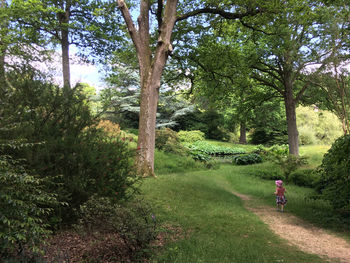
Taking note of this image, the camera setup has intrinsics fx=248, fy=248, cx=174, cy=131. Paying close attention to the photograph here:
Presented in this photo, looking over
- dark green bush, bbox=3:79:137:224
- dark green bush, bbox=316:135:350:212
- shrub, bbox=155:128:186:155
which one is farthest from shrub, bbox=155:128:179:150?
dark green bush, bbox=3:79:137:224

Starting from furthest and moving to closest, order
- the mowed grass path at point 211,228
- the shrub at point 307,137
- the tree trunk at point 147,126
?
the shrub at point 307,137
the tree trunk at point 147,126
the mowed grass path at point 211,228

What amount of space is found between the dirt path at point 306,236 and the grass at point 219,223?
0.29m

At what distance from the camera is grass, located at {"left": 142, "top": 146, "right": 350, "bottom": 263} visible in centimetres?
401

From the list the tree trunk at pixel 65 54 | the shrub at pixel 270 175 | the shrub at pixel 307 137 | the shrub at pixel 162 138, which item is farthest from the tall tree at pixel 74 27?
the shrub at pixel 307 137

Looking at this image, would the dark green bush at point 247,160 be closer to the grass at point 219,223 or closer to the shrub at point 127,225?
the grass at point 219,223

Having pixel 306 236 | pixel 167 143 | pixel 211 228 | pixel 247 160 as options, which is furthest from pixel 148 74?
pixel 247 160

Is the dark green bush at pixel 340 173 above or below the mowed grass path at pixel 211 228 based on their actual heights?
above

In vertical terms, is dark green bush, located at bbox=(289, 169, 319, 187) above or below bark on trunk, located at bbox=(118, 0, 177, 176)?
below

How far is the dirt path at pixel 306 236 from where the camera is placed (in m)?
4.53

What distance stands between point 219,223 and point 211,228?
0.46 m

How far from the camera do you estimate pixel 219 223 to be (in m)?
5.86

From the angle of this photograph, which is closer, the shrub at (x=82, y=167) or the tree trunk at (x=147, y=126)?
the shrub at (x=82, y=167)

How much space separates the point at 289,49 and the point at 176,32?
7.10 m

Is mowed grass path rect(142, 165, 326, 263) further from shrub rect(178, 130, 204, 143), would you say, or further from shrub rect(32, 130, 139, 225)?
shrub rect(178, 130, 204, 143)
